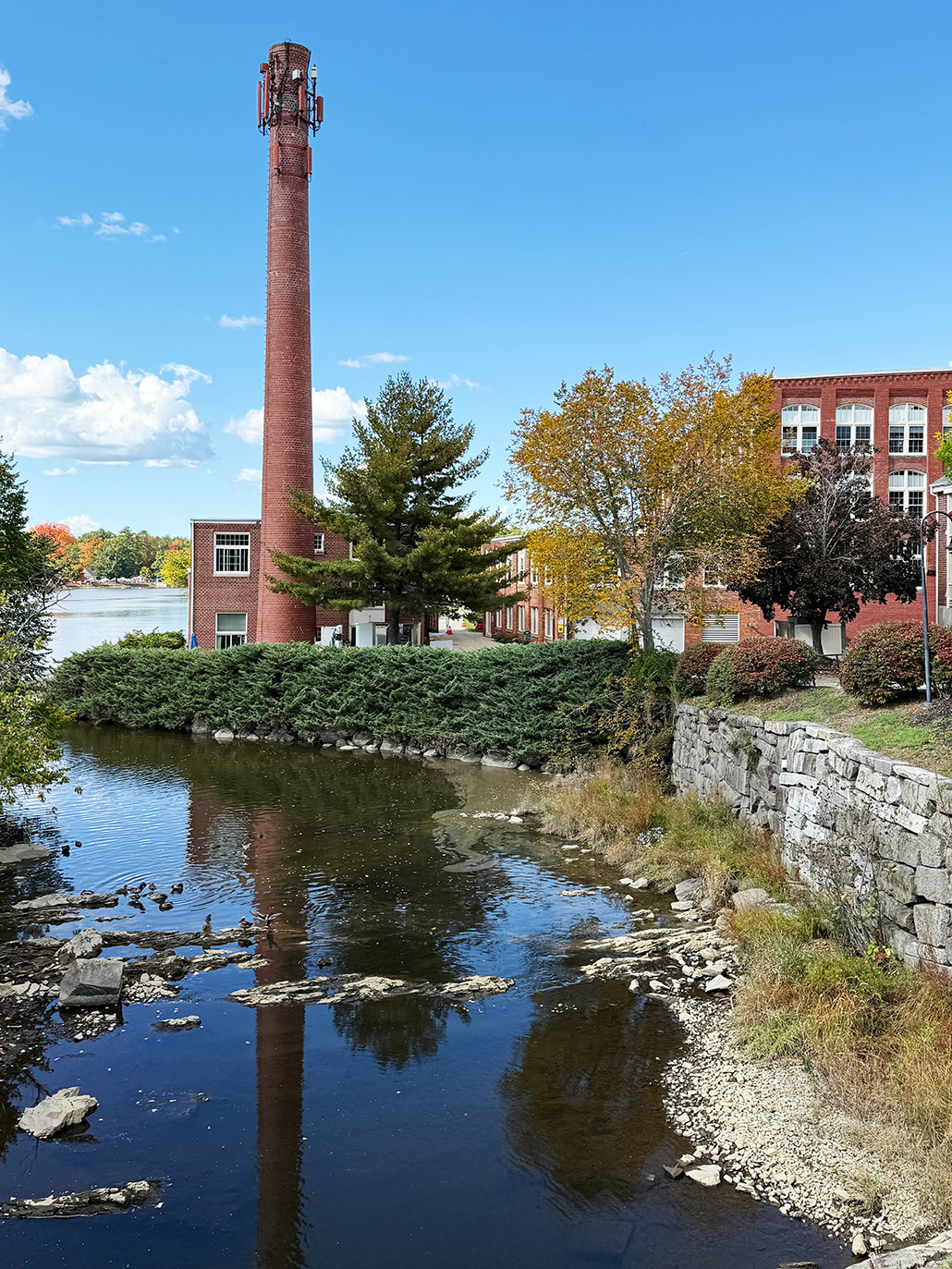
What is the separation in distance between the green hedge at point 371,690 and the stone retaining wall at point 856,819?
22.9 ft

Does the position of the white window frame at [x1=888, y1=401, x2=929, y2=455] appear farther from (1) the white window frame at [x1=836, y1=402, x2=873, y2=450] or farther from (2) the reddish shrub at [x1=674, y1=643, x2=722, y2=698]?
(2) the reddish shrub at [x1=674, y1=643, x2=722, y2=698]

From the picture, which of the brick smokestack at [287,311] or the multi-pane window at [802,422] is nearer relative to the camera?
the brick smokestack at [287,311]

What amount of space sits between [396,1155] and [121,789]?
1664cm

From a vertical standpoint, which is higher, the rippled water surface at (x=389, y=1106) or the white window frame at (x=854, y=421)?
the white window frame at (x=854, y=421)

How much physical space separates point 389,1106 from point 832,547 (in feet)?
70.8

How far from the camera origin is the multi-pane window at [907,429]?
43.1 meters

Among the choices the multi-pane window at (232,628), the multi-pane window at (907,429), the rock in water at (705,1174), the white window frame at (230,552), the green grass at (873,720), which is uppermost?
the multi-pane window at (907,429)

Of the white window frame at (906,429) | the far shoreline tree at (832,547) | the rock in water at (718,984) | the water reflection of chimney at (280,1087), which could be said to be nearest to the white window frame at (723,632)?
the white window frame at (906,429)

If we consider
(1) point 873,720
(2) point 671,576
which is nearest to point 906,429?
(2) point 671,576

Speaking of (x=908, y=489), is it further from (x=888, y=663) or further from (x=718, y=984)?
(x=718, y=984)

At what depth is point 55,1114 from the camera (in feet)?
24.7

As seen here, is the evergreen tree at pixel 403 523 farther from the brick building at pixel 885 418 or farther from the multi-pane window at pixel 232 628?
the brick building at pixel 885 418

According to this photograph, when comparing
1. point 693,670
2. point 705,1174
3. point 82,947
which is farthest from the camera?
point 693,670

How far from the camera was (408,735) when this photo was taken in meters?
27.0
